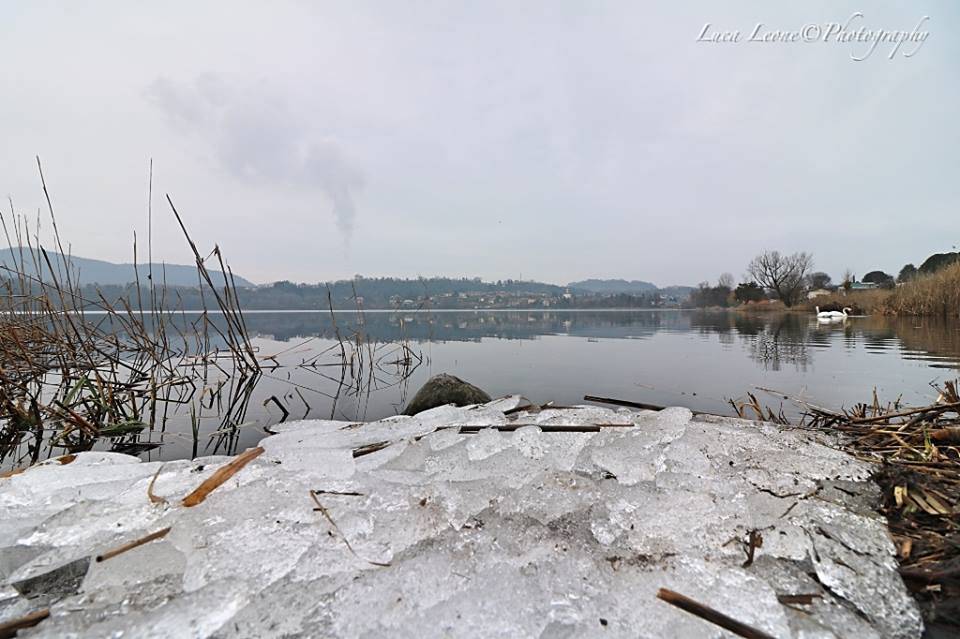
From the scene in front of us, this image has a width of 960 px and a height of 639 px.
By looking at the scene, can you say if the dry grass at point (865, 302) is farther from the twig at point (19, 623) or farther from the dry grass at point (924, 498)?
the twig at point (19, 623)

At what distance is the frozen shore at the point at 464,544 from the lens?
988 mm

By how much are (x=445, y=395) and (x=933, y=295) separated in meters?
20.8

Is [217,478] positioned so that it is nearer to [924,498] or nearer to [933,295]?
[924,498]

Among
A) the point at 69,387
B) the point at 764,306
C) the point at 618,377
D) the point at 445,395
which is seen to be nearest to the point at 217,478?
the point at 445,395

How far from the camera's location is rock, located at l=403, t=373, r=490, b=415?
4.05 m

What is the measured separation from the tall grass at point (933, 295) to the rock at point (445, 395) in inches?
755

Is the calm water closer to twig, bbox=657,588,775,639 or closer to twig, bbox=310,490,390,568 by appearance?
twig, bbox=310,490,390,568

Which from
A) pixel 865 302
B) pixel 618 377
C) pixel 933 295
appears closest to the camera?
pixel 618 377

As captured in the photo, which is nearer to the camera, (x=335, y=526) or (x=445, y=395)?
(x=335, y=526)

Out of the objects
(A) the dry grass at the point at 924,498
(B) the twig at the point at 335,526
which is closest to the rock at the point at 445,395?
(B) the twig at the point at 335,526

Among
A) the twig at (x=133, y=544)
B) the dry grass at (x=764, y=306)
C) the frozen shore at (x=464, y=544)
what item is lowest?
the frozen shore at (x=464, y=544)

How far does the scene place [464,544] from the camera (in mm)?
1302

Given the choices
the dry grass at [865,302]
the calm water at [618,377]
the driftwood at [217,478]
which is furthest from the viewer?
the dry grass at [865,302]

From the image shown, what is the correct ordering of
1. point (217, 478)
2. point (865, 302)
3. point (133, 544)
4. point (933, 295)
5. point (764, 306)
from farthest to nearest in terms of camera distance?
point (764, 306)
point (865, 302)
point (933, 295)
point (217, 478)
point (133, 544)
